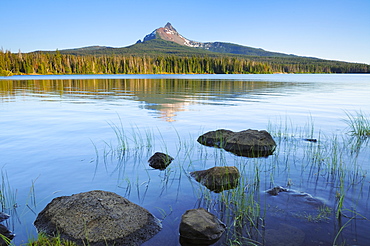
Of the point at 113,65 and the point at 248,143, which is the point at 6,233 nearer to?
the point at 248,143

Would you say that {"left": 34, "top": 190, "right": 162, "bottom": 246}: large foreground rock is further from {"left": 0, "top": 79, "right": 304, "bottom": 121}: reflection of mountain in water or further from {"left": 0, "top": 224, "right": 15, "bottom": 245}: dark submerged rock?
{"left": 0, "top": 79, "right": 304, "bottom": 121}: reflection of mountain in water

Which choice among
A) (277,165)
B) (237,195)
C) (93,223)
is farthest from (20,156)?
(277,165)

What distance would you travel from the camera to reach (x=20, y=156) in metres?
9.70

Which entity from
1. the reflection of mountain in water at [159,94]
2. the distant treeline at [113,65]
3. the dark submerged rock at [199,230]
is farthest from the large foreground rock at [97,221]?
the distant treeline at [113,65]

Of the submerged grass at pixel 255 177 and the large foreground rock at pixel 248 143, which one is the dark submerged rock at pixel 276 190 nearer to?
the submerged grass at pixel 255 177

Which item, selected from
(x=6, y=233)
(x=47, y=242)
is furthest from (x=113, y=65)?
(x=47, y=242)

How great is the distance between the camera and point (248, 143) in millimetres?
9945

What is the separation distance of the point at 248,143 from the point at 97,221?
6.27m

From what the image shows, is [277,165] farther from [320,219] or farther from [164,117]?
[164,117]

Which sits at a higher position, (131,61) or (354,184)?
(131,61)

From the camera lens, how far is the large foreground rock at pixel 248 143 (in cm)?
976

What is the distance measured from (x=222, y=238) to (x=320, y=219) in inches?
74.7

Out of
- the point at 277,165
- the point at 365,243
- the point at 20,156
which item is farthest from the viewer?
the point at 20,156

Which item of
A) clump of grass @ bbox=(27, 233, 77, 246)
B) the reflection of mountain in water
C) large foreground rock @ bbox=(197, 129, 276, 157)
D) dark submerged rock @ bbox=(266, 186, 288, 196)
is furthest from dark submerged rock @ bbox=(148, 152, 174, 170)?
the reflection of mountain in water
